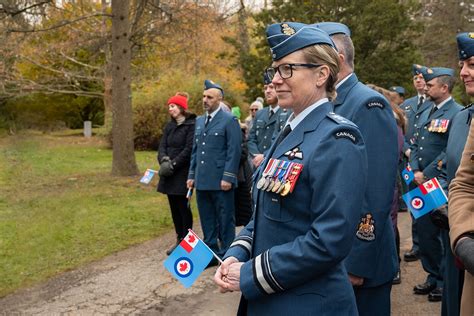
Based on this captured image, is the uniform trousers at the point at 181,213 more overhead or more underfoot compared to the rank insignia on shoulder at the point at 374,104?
more underfoot

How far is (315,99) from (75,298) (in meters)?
4.03

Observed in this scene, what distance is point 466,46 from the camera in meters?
2.75

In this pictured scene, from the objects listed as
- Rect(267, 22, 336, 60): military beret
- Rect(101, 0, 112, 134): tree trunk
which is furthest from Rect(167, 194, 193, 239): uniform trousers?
Rect(101, 0, 112, 134): tree trunk

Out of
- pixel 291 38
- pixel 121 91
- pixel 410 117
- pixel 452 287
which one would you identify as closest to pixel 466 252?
pixel 291 38

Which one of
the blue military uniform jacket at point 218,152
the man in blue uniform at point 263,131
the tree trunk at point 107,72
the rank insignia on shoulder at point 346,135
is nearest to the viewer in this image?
the rank insignia on shoulder at point 346,135

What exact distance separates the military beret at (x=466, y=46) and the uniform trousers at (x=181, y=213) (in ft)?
15.0

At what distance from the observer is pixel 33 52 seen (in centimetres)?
1848

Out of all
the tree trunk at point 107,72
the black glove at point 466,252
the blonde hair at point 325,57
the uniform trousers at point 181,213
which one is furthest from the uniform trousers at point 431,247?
the tree trunk at point 107,72

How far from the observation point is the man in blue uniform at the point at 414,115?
21.7ft

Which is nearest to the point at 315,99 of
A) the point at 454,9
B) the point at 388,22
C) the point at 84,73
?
the point at 388,22

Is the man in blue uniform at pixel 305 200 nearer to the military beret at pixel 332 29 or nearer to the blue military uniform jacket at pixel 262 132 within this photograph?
the military beret at pixel 332 29

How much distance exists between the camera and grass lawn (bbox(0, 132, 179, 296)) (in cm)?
623

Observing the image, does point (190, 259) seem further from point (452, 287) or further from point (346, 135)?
point (452, 287)

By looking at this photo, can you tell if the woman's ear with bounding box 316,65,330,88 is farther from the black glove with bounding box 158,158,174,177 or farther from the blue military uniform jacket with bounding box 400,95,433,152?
the blue military uniform jacket with bounding box 400,95,433,152
